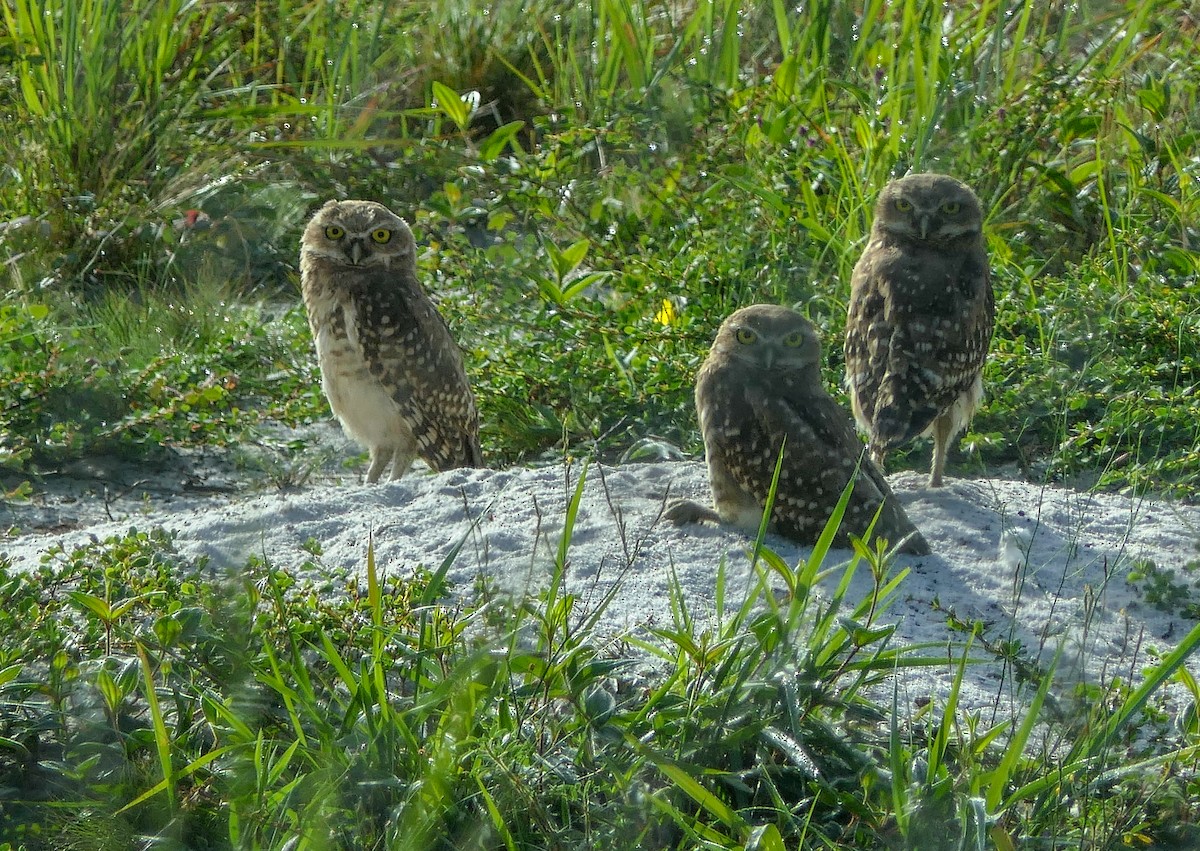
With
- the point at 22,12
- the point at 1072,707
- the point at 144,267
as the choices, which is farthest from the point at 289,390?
the point at 1072,707

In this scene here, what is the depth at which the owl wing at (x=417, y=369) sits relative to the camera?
565 cm

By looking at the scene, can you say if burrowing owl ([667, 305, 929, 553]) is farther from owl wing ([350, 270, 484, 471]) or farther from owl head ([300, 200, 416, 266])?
owl head ([300, 200, 416, 266])

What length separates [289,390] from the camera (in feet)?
20.5

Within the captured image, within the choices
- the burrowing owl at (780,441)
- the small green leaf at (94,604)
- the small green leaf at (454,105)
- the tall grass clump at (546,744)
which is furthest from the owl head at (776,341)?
the small green leaf at (454,105)

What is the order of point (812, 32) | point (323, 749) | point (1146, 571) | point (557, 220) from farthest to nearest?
1. point (812, 32)
2. point (557, 220)
3. point (1146, 571)
4. point (323, 749)

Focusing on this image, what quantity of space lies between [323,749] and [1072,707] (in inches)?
59.0

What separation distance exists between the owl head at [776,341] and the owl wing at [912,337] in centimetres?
61

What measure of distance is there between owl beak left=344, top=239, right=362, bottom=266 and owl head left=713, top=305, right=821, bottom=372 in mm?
1912

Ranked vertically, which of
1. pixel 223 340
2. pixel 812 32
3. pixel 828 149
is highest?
pixel 812 32

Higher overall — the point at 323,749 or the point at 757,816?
the point at 323,749

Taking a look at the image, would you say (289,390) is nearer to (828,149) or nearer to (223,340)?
(223,340)

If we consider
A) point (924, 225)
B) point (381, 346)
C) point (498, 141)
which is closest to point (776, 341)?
point (924, 225)

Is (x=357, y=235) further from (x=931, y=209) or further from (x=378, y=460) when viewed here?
(x=931, y=209)

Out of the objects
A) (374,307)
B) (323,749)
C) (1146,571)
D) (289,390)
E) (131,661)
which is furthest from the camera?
(289,390)
